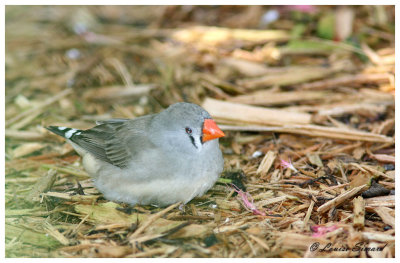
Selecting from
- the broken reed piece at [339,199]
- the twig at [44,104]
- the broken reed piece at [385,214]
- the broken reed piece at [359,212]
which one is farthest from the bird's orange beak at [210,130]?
the twig at [44,104]

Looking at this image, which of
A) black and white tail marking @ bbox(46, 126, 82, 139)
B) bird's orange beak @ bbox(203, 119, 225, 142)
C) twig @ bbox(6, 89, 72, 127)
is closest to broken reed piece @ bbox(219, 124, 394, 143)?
bird's orange beak @ bbox(203, 119, 225, 142)

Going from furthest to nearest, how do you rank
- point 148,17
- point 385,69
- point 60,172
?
1. point 148,17
2. point 385,69
3. point 60,172

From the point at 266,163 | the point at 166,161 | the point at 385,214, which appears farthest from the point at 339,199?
the point at 166,161

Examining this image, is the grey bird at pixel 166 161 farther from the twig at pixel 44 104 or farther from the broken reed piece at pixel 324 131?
the twig at pixel 44 104

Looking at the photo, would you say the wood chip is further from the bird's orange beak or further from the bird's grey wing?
the bird's grey wing

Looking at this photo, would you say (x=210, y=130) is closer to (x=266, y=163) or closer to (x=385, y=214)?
(x=266, y=163)

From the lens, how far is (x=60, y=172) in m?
4.26

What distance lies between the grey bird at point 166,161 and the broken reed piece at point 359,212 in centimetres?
106

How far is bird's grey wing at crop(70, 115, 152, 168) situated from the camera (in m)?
3.78

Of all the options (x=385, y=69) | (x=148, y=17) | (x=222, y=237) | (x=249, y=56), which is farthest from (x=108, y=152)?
(x=148, y=17)

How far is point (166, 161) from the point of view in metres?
3.52

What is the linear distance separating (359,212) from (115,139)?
6.71 ft
